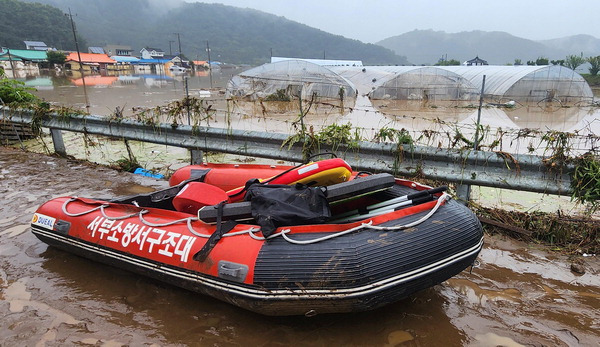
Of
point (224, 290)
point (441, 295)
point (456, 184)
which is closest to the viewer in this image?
point (224, 290)

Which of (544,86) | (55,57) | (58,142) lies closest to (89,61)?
(55,57)

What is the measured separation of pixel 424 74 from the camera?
22938mm

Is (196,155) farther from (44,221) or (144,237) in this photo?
(144,237)

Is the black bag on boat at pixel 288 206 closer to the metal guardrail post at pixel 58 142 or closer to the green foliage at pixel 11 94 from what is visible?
the metal guardrail post at pixel 58 142

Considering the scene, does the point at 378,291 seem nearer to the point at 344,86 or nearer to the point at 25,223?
the point at 25,223

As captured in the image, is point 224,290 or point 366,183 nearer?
point 224,290

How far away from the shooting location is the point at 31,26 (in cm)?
9206

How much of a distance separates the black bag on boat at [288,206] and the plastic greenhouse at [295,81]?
63.4 ft

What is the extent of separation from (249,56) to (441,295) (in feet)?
574

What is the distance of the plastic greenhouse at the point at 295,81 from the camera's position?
878 inches

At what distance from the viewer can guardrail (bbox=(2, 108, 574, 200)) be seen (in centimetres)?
390

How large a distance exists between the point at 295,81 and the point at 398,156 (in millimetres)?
18766

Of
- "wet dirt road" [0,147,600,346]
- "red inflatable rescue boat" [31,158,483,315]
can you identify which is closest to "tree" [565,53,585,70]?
"wet dirt road" [0,147,600,346]

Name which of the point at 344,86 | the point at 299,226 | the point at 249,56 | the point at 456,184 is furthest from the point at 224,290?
the point at 249,56
